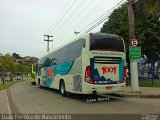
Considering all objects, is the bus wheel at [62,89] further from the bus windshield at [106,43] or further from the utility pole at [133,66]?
the bus windshield at [106,43]

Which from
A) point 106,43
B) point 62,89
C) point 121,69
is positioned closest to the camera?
point 106,43

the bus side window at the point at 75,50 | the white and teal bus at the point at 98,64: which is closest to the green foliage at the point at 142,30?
the bus side window at the point at 75,50

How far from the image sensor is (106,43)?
1736cm

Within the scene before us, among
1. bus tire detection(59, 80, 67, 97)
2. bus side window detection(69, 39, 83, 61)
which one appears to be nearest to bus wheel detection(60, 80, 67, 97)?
bus tire detection(59, 80, 67, 97)

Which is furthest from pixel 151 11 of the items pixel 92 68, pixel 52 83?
pixel 52 83

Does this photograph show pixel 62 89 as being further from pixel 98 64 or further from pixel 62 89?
pixel 98 64

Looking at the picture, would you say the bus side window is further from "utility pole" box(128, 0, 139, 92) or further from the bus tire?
"utility pole" box(128, 0, 139, 92)

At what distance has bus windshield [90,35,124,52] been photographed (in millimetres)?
17125

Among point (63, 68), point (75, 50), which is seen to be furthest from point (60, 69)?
point (75, 50)

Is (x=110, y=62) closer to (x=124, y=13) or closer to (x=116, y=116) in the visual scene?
(x=116, y=116)

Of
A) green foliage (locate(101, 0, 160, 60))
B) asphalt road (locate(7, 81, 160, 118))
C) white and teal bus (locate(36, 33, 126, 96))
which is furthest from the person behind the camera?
green foliage (locate(101, 0, 160, 60))

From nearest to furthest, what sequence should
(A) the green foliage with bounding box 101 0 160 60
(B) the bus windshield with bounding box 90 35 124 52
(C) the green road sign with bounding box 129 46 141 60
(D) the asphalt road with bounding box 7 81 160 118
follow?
(D) the asphalt road with bounding box 7 81 160 118 → (B) the bus windshield with bounding box 90 35 124 52 → (C) the green road sign with bounding box 129 46 141 60 → (A) the green foliage with bounding box 101 0 160 60

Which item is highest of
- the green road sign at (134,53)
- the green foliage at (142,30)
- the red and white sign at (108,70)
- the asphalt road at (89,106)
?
the green foliage at (142,30)

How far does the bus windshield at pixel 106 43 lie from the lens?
1712 centimetres
